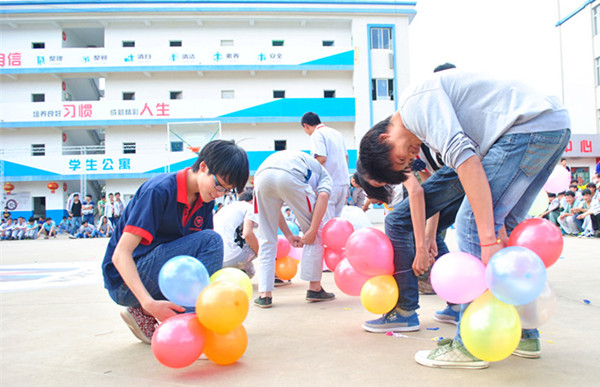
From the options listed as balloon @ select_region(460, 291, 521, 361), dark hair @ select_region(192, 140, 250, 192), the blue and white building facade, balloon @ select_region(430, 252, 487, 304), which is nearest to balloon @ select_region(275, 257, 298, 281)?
dark hair @ select_region(192, 140, 250, 192)

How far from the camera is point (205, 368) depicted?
1726 millimetres

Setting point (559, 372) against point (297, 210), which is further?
point (297, 210)

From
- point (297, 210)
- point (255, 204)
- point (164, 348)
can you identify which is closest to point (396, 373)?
point (164, 348)

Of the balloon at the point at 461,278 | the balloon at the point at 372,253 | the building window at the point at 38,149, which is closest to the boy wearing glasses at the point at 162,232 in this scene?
the balloon at the point at 372,253

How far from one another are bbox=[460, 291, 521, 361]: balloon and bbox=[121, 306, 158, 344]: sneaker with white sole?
1454 mm

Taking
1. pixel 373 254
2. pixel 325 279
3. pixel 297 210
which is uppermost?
pixel 297 210

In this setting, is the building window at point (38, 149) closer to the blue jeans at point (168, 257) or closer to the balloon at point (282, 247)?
the balloon at point (282, 247)

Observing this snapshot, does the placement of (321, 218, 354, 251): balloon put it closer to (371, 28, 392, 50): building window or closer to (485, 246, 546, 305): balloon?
(485, 246, 546, 305): balloon

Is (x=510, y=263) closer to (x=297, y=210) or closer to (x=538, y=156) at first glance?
(x=538, y=156)

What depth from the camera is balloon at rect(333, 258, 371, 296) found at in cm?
235

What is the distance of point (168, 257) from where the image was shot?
1969 mm

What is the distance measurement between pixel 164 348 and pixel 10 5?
24.8 metres

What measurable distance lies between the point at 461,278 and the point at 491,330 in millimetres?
207

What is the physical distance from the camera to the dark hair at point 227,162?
1850 mm
